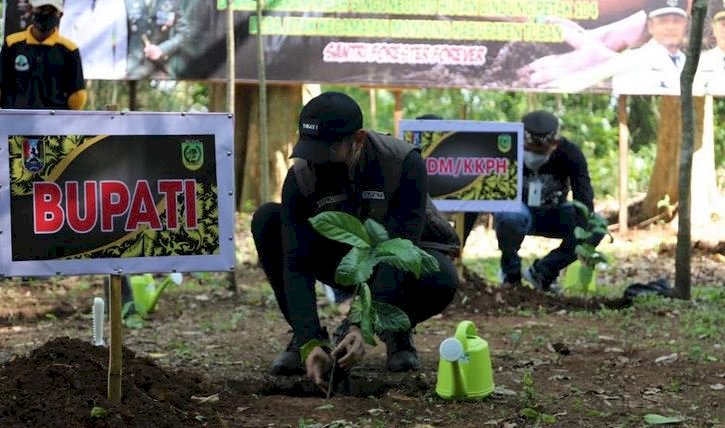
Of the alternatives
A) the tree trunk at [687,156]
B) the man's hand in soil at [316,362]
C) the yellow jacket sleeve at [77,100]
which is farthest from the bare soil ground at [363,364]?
the yellow jacket sleeve at [77,100]

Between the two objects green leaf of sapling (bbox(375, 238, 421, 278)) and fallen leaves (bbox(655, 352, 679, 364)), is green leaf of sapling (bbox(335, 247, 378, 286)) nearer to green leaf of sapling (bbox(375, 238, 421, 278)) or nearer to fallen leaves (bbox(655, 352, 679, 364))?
green leaf of sapling (bbox(375, 238, 421, 278))

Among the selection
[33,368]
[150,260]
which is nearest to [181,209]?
[150,260]

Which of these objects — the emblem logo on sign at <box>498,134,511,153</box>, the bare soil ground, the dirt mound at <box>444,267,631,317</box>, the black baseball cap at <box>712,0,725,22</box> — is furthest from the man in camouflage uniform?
the black baseball cap at <box>712,0,725,22</box>

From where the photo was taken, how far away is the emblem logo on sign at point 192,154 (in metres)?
3.78

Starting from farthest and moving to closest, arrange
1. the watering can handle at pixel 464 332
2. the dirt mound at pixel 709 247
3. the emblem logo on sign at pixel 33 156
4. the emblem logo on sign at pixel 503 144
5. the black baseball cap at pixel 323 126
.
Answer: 1. the dirt mound at pixel 709 247
2. the emblem logo on sign at pixel 503 144
3. the watering can handle at pixel 464 332
4. the black baseball cap at pixel 323 126
5. the emblem logo on sign at pixel 33 156

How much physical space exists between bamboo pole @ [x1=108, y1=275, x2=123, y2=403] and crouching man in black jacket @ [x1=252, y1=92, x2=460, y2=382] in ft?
2.56

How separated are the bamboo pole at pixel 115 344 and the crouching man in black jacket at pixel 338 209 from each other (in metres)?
0.78

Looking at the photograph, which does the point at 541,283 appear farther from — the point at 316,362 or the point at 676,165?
the point at 676,165

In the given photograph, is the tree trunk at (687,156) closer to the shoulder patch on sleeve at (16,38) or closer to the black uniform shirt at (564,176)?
the black uniform shirt at (564,176)

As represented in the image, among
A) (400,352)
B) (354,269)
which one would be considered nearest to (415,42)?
(400,352)

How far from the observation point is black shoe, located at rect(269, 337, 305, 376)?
199 inches

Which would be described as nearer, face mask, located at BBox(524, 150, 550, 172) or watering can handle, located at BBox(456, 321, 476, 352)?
watering can handle, located at BBox(456, 321, 476, 352)

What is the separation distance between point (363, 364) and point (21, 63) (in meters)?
3.21

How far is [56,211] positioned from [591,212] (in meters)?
5.62
